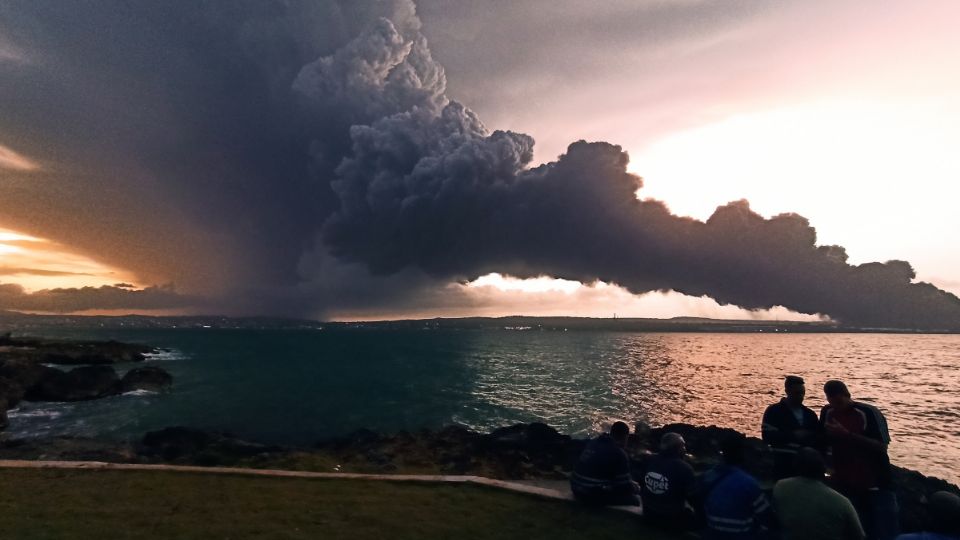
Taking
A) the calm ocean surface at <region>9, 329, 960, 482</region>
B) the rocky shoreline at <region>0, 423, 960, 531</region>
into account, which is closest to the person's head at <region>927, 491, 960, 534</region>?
the rocky shoreline at <region>0, 423, 960, 531</region>

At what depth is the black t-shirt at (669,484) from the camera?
8.40 m

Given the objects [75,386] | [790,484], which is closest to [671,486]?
[790,484]

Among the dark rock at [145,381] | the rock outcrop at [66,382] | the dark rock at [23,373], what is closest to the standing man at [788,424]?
the rock outcrop at [66,382]

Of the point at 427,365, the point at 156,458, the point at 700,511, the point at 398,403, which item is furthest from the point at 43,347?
the point at 700,511

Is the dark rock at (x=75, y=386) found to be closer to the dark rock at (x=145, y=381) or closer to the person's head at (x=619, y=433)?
the dark rock at (x=145, y=381)

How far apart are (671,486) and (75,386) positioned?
5776 centimetres

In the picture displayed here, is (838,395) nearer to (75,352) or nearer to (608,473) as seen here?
(608,473)

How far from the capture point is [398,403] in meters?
48.8

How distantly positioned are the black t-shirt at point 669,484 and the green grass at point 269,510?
0.48 m

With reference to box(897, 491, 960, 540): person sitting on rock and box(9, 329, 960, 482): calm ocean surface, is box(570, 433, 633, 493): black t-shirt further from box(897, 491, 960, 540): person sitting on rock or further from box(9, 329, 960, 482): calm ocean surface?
box(9, 329, 960, 482): calm ocean surface

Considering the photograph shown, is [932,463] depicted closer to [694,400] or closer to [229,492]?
[694,400]

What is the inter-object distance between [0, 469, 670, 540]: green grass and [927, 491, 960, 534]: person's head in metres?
3.96

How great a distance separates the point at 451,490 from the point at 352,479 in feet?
7.81

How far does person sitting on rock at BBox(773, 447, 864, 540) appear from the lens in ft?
20.4
